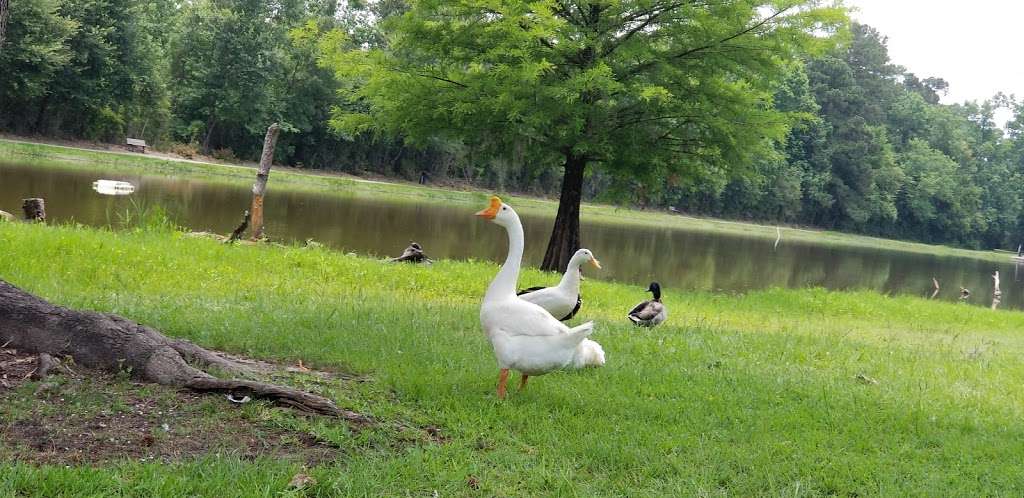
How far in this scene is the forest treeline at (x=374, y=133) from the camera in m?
35.1

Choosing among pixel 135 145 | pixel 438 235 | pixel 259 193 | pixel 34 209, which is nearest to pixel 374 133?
pixel 438 235

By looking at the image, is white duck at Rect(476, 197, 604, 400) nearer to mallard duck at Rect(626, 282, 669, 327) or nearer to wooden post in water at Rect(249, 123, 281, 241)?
mallard duck at Rect(626, 282, 669, 327)

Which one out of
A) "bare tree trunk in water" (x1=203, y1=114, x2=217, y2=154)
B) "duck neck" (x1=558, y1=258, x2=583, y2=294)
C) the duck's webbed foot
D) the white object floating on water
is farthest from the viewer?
"bare tree trunk in water" (x1=203, y1=114, x2=217, y2=154)

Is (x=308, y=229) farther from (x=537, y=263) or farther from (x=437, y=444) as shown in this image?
(x=437, y=444)

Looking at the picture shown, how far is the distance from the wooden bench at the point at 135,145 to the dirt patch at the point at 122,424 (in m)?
41.6

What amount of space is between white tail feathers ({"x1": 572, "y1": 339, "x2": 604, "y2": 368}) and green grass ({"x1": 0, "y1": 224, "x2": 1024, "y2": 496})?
0.53 ft

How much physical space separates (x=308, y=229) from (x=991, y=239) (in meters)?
85.5

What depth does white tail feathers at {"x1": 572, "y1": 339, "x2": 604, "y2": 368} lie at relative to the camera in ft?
22.7

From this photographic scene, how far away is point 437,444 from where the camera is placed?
4.75m

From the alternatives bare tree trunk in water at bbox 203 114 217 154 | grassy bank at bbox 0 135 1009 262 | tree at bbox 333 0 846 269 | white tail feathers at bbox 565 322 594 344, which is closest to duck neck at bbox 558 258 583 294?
white tail feathers at bbox 565 322 594 344

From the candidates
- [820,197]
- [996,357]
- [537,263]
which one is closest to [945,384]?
[996,357]

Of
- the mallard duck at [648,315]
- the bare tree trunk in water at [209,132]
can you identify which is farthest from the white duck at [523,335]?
the bare tree trunk in water at [209,132]

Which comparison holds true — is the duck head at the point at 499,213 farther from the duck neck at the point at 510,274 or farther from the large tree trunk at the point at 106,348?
the large tree trunk at the point at 106,348

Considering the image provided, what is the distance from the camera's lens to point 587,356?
707 cm
